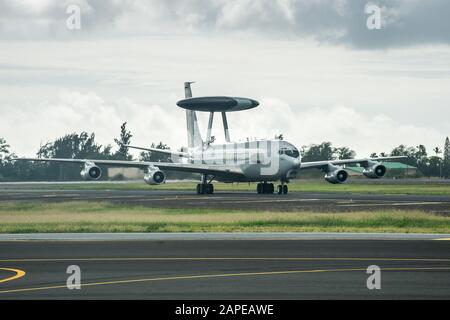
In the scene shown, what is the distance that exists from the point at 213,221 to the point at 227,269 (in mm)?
20401

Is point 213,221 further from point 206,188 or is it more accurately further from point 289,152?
point 206,188

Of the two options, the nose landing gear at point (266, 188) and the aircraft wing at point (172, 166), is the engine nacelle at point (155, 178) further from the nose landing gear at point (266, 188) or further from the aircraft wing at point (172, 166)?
the nose landing gear at point (266, 188)

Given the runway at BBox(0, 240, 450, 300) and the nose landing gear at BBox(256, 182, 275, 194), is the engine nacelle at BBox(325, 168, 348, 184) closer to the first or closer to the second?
the nose landing gear at BBox(256, 182, 275, 194)

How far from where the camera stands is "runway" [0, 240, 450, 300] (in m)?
17.5

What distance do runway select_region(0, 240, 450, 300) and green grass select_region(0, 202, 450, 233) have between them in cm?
641

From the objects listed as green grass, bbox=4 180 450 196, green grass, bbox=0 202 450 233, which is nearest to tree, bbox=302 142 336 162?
green grass, bbox=4 180 450 196

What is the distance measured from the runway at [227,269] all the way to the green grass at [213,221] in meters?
6.41

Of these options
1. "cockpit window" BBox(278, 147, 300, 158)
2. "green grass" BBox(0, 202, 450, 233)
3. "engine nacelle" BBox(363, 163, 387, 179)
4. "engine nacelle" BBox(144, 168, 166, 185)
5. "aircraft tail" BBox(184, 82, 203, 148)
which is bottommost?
"green grass" BBox(0, 202, 450, 233)

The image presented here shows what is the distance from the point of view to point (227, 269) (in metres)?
21.7

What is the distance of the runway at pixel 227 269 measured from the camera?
1748cm

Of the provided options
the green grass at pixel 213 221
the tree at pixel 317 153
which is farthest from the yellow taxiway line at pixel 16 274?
the tree at pixel 317 153
